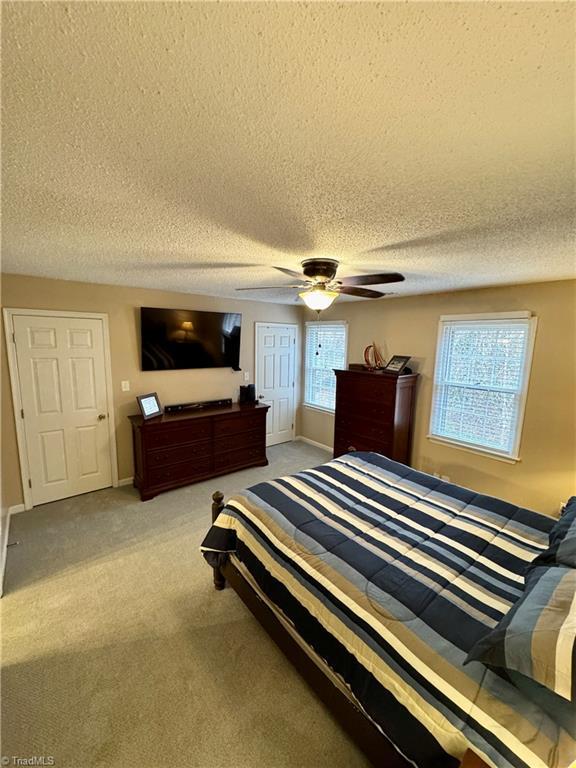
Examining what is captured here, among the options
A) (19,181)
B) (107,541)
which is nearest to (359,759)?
(107,541)

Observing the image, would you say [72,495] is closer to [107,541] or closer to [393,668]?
[107,541]

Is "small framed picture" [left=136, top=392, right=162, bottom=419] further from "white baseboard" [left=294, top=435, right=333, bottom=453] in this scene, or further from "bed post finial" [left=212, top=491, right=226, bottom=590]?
"white baseboard" [left=294, top=435, right=333, bottom=453]

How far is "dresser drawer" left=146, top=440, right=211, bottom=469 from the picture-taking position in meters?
3.55

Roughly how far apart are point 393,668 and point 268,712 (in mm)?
836

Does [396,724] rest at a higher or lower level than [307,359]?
lower

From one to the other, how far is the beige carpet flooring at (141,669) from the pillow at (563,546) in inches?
49.4

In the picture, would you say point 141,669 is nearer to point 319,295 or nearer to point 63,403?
point 319,295

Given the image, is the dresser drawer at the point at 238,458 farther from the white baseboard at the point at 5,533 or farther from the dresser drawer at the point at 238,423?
the white baseboard at the point at 5,533

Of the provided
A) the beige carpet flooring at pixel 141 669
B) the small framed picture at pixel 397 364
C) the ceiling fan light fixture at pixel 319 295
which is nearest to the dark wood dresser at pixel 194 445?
the beige carpet flooring at pixel 141 669

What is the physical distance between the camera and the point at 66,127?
872mm

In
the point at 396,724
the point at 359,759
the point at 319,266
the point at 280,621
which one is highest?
the point at 319,266

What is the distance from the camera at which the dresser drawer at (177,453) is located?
3.55m

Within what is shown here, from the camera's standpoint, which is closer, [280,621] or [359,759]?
[359,759]

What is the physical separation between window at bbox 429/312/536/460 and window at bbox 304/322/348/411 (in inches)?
61.9
